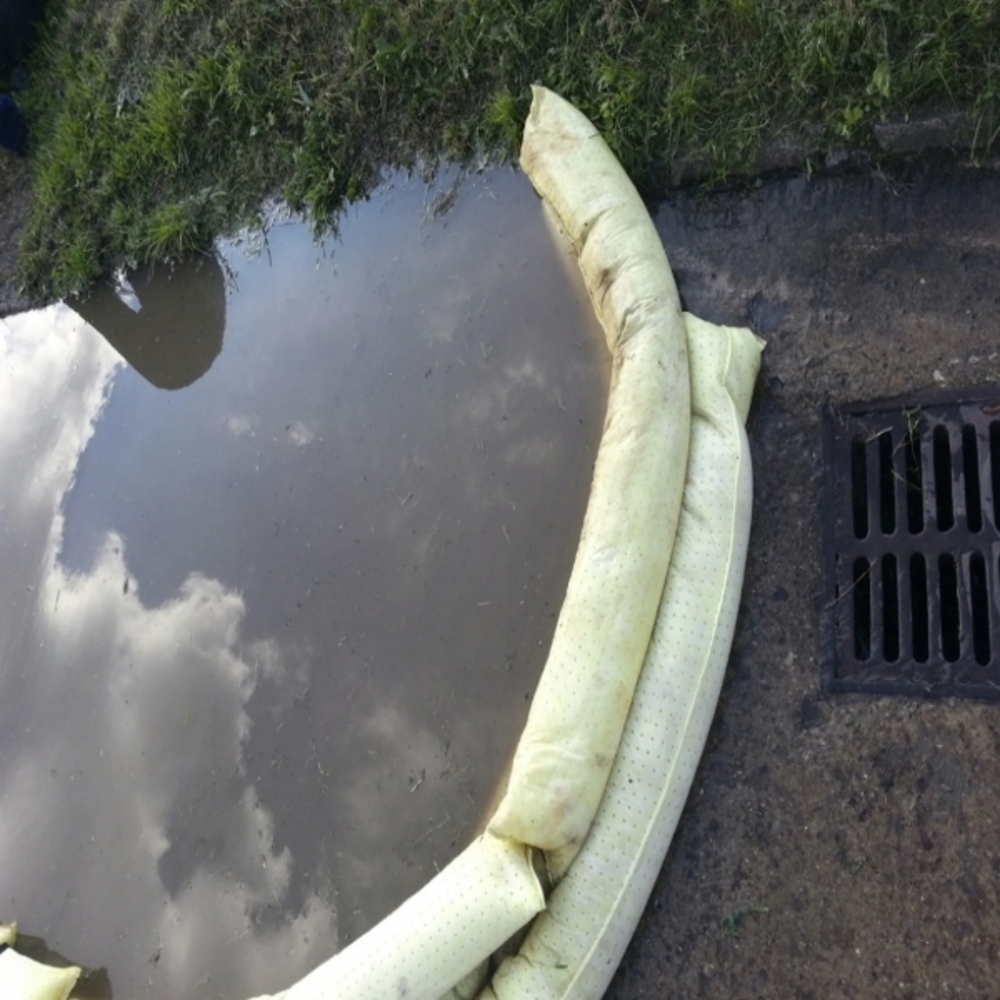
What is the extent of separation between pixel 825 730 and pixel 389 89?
2678 millimetres

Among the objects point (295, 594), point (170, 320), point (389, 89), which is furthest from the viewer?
point (170, 320)

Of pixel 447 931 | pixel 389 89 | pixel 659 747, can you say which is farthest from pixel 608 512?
pixel 389 89

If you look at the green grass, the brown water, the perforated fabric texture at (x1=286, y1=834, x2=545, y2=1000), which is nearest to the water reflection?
the brown water

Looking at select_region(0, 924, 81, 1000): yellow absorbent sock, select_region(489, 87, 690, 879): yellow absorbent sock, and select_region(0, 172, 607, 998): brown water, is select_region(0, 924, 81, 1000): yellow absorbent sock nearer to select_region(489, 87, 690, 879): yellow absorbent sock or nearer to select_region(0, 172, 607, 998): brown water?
select_region(0, 172, 607, 998): brown water

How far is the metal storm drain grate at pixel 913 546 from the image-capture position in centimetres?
223

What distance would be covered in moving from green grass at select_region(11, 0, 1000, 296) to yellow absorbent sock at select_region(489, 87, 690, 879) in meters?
0.27

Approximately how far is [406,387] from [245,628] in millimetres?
972

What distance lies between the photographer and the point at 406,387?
3.18 meters

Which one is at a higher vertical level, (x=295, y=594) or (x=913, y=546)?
(x=295, y=594)

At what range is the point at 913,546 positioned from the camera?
235 centimetres

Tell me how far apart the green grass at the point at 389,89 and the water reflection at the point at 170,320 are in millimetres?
122

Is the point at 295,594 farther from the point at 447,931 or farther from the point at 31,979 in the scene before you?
the point at 31,979

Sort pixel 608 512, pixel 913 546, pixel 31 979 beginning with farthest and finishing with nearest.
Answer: pixel 31 979 < pixel 608 512 < pixel 913 546

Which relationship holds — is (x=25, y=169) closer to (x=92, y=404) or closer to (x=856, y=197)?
(x=92, y=404)
